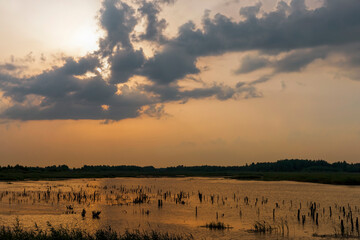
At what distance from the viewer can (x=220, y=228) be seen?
111ft

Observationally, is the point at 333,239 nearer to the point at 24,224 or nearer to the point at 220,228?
the point at 220,228

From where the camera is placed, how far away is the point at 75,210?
4403 centimetres

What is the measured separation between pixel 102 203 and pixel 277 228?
28.1m

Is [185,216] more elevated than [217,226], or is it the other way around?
[217,226]

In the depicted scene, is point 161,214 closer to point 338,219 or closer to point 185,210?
point 185,210

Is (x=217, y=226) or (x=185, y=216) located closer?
(x=217, y=226)

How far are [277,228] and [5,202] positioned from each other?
125ft

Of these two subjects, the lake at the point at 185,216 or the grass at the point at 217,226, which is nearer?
the lake at the point at 185,216

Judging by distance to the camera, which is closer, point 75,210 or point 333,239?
point 333,239

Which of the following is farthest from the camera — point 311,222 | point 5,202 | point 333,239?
point 5,202

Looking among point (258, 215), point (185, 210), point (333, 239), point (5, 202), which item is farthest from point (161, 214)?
point (5, 202)

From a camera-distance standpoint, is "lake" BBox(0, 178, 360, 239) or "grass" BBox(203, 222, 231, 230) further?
"grass" BBox(203, 222, 231, 230)

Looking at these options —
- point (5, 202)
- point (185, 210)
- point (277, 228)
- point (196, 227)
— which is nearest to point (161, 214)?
point (185, 210)

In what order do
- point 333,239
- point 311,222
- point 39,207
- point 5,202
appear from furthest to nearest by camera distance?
point 5,202
point 39,207
point 311,222
point 333,239
